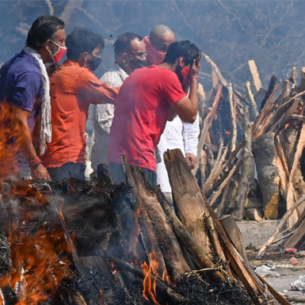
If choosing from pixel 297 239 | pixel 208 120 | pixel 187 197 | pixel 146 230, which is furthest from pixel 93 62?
pixel 208 120

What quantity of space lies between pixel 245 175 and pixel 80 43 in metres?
4.30

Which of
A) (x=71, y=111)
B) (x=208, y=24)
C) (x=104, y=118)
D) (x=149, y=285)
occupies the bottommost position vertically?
(x=149, y=285)

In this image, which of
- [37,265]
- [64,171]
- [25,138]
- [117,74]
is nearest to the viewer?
[37,265]

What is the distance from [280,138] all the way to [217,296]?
608cm

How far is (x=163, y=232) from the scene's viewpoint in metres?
3.05

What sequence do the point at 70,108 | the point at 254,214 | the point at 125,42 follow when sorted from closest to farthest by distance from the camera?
the point at 70,108
the point at 125,42
the point at 254,214

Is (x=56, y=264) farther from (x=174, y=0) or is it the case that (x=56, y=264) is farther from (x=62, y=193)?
(x=174, y=0)

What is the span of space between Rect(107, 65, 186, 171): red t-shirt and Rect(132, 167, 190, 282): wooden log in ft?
3.21

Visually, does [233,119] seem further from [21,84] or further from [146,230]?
[146,230]

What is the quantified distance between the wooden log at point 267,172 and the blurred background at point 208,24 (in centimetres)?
633

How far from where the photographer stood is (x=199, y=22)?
1575cm

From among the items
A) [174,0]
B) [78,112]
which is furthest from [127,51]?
[174,0]

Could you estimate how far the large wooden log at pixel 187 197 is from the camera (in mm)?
3156

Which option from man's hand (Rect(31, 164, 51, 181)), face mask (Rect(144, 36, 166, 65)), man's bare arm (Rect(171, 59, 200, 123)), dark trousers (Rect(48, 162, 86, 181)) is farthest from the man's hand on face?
man's hand (Rect(31, 164, 51, 181))
